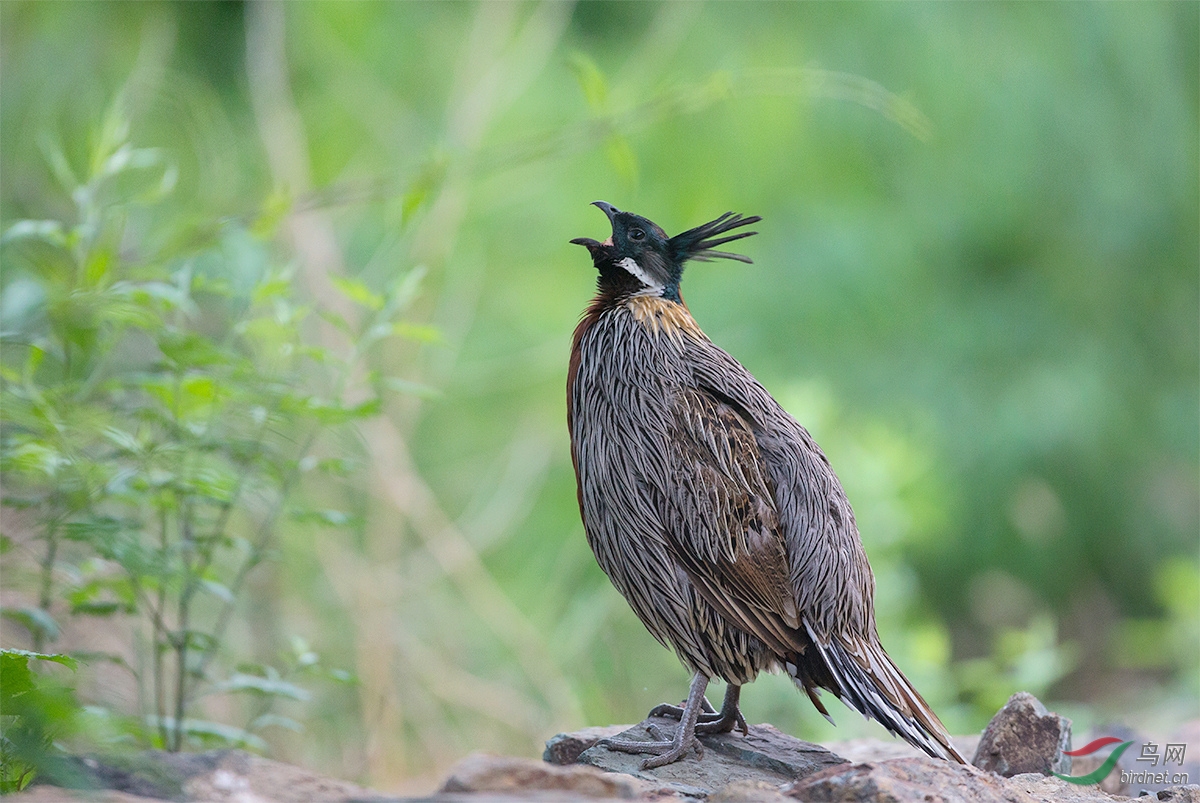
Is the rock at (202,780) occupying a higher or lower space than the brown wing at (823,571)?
lower

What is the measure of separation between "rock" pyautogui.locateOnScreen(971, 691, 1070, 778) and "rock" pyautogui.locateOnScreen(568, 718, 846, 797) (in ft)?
1.83

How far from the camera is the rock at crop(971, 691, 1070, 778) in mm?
3326

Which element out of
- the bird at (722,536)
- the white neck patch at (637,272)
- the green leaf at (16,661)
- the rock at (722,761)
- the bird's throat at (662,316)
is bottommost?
the green leaf at (16,661)

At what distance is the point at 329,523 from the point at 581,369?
0.91 metres

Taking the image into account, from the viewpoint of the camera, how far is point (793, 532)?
3146 millimetres

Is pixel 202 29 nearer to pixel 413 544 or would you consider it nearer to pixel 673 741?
pixel 413 544

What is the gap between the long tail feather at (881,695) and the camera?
2912mm

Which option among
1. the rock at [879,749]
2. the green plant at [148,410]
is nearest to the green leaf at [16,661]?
the green plant at [148,410]

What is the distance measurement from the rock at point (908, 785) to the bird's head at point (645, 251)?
1659mm

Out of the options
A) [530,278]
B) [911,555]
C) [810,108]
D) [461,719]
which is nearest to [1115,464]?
[911,555]

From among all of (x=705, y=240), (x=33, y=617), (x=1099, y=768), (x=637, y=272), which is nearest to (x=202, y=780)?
(x=33, y=617)

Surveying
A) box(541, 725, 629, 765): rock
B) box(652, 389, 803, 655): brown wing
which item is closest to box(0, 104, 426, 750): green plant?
box(541, 725, 629, 765): rock

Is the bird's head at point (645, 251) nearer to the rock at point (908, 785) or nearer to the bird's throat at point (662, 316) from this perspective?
the bird's throat at point (662, 316)

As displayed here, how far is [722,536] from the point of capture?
120 inches
